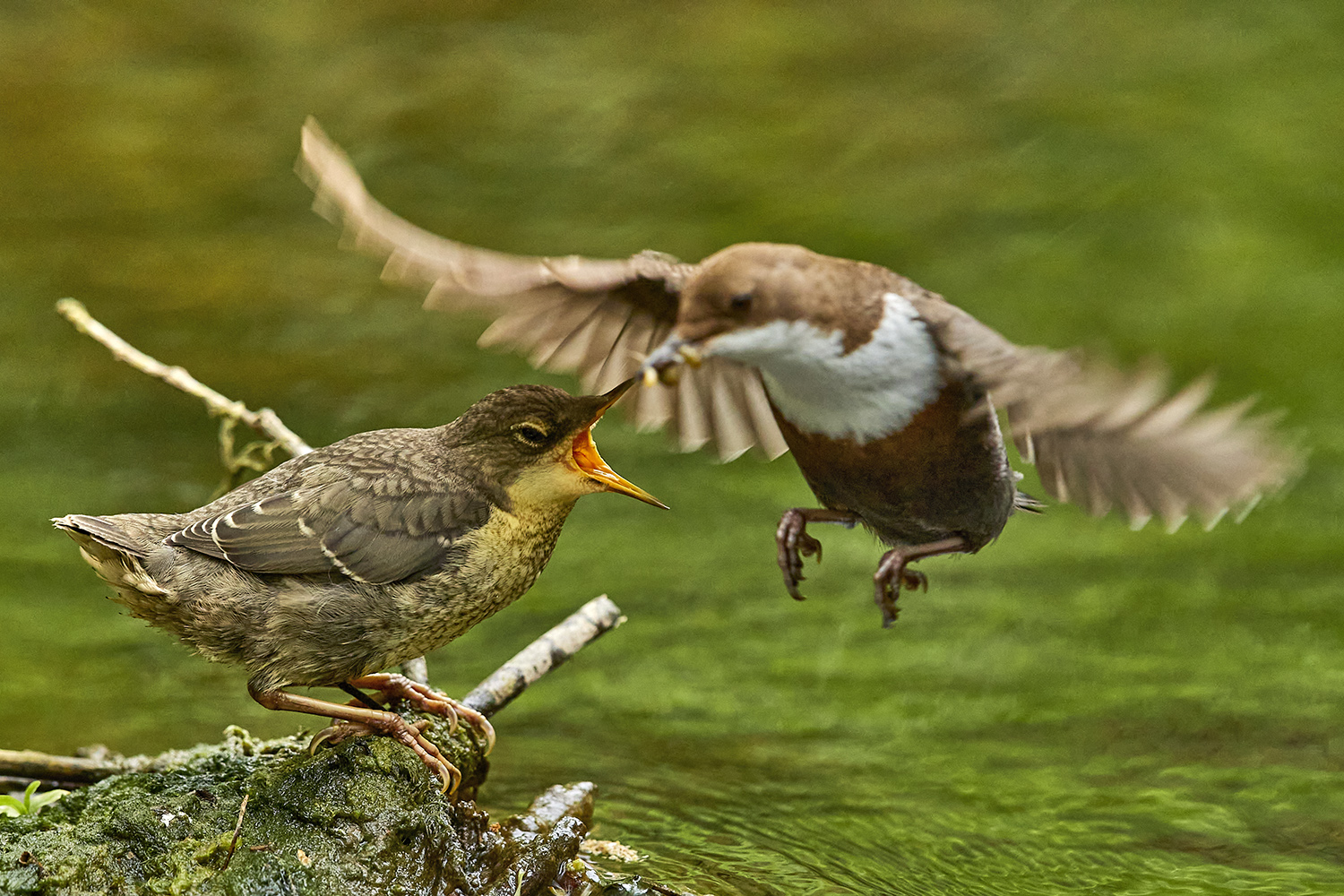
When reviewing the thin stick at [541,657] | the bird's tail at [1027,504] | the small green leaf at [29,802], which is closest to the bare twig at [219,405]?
the thin stick at [541,657]

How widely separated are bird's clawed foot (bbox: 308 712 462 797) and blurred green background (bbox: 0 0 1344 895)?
2.98 ft

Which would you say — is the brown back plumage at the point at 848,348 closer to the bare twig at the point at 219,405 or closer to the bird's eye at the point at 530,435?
the bird's eye at the point at 530,435

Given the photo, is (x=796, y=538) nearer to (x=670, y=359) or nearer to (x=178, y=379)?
(x=670, y=359)

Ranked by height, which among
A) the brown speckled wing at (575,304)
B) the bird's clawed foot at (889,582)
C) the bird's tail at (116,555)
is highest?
the brown speckled wing at (575,304)

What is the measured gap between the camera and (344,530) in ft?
12.4

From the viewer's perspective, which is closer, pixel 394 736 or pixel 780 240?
pixel 394 736

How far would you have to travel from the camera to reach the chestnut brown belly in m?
3.49

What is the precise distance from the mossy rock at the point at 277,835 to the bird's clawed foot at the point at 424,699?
0.76ft

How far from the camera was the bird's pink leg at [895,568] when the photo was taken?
12.0ft

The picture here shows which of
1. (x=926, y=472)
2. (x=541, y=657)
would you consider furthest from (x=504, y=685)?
(x=926, y=472)

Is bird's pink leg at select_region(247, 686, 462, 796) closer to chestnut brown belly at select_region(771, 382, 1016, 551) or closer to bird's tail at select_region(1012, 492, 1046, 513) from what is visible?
chestnut brown belly at select_region(771, 382, 1016, 551)

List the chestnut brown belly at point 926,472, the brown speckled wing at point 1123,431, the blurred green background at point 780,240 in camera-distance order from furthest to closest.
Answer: the blurred green background at point 780,240, the chestnut brown belly at point 926,472, the brown speckled wing at point 1123,431

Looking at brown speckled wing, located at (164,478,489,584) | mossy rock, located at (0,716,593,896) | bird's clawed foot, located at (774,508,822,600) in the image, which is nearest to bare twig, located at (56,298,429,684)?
brown speckled wing, located at (164,478,489,584)

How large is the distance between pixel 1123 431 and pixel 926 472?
60cm
